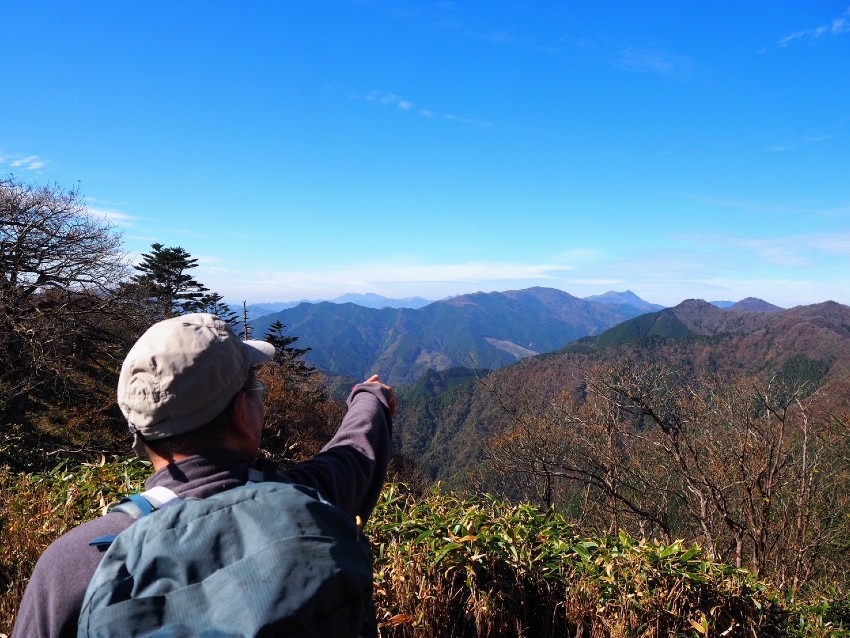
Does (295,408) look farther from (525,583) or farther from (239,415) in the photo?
(239,415)

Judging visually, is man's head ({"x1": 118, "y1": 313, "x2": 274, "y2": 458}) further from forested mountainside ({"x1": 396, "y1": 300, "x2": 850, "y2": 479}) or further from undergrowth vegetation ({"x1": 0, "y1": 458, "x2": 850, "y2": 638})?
forested mountainside ({"x1": 396, "y1": 300, "x2": 850, "y2": 479})

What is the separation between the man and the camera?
3.03 ft

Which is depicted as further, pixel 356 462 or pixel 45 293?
pixel 45 293

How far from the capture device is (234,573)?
82 centimetres

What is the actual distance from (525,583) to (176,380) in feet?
6.44

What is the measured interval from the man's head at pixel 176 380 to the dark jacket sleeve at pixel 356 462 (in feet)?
0.95

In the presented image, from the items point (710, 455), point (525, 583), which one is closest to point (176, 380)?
point (525, 583)

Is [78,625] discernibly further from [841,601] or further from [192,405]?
[841,601]

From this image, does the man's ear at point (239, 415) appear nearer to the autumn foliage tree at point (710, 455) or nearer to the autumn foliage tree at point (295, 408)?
the autumn foliage tree at point (710, 455)

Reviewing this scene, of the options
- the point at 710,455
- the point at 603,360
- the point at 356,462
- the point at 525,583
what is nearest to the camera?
the point at 356,462

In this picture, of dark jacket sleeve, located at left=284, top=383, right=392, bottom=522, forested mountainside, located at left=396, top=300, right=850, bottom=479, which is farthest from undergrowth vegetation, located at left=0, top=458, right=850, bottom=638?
forested mountainside, located at left=396, top=300, right=850, bottom=479

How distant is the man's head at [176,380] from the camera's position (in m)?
1.07

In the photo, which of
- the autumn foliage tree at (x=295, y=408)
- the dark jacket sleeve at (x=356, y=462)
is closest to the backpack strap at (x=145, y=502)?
the dark jacket sleeve at (x=356, y=462)

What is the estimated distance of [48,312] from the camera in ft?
39.0
